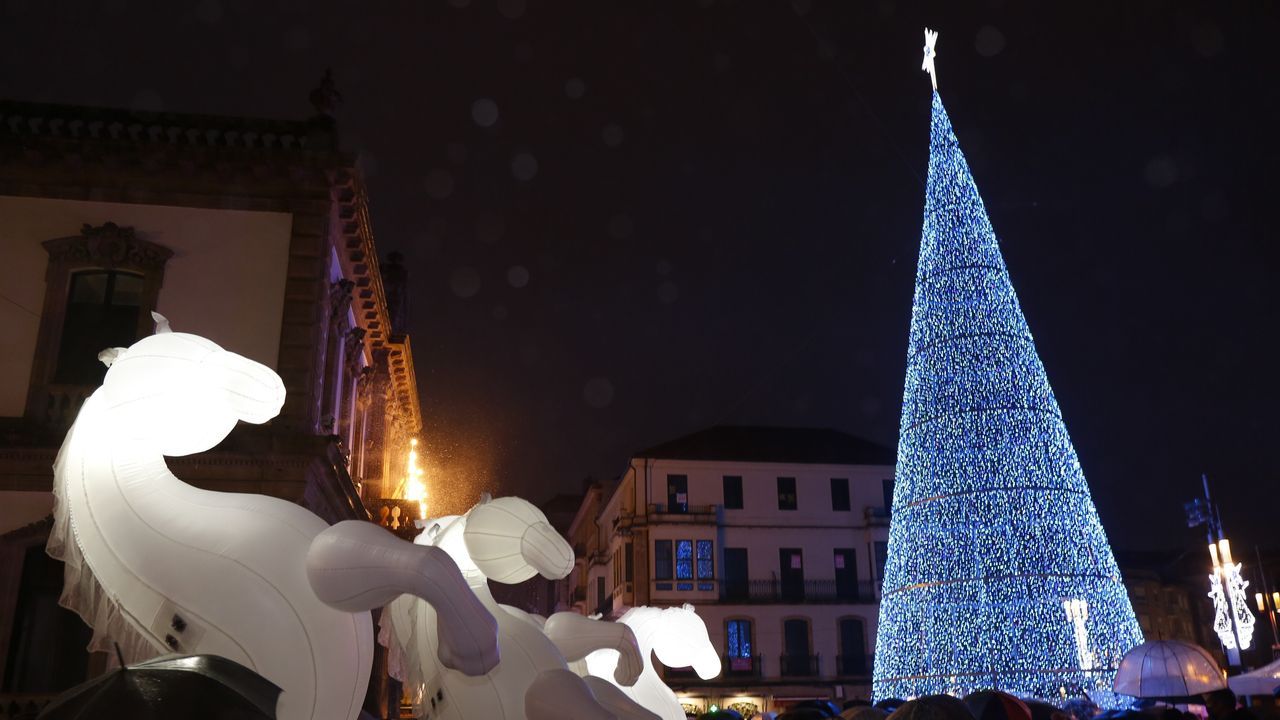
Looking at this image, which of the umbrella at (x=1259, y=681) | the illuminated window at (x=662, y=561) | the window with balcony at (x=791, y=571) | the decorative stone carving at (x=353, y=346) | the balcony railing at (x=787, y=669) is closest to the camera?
the umbrella at (x=1259, y=681)

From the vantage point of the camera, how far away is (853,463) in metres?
44.1

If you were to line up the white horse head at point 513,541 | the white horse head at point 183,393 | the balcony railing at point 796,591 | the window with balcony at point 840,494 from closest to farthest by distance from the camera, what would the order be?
the white horse head at point 183,393 → the white horse head at point 513,541 → the balcony railing at point 796,591 → the window with balcony at point 840,494

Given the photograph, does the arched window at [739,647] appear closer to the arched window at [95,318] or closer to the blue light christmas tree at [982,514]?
the blue light christmas tree at [982,514]

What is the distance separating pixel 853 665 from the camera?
133 feet

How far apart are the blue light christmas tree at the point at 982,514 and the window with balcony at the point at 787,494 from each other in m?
26.2

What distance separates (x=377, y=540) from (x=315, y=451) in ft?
34.4

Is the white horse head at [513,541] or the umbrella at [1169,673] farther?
the umbrella at [1169,673]

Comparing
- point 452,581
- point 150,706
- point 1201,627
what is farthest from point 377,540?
point 1201,627

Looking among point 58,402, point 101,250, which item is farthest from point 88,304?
point 58,402

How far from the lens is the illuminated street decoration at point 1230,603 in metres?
25.9

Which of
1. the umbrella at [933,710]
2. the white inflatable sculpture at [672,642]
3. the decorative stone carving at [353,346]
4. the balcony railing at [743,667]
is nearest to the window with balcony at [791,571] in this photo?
the balcony railing at [743,667]

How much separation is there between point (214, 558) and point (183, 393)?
77cm

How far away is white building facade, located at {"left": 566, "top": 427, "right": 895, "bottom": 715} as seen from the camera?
130 ft

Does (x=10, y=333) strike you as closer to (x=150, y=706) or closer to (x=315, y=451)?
(x=315, y=451)
